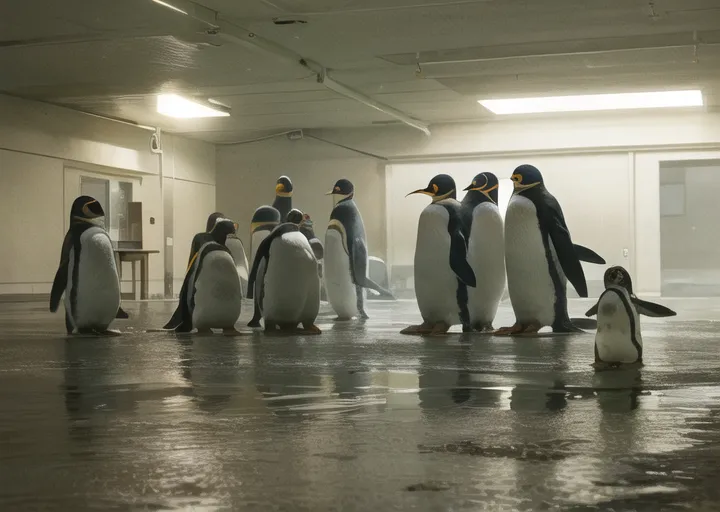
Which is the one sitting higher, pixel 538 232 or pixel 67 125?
pixel 67 125

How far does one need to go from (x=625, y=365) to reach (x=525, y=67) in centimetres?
791

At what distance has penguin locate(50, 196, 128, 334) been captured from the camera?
24.0 feet

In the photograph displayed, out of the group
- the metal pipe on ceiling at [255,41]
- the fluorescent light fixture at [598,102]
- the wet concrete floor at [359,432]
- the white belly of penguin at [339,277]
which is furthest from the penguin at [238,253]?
the wet concrete floor at [359,432]

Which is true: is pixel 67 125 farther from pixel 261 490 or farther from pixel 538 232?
pixel 261 490

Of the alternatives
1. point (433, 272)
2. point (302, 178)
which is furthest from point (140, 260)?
point (433, 272)

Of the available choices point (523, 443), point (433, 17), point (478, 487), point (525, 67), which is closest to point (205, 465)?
point (478, 487)

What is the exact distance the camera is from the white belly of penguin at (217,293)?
728 centimetres

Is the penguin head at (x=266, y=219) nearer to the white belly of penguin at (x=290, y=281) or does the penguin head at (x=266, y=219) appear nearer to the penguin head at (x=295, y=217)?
the penguin head at (x=295, y=217)

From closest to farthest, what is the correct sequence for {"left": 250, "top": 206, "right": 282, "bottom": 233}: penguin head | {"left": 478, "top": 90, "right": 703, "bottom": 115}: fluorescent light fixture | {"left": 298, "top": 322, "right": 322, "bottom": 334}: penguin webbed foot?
{"left": 298, "top": 322, "right": 322, "bottom": 334}: penguin webbed foot < {"left": 250, "top": 206, "right": 282, "bottom": 233}: penguin head < {"left": 478, "top": 90, "right": 703, "bottom": 115}: fluorescent light fixture

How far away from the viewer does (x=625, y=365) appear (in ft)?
15.6

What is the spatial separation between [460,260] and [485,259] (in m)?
0.47

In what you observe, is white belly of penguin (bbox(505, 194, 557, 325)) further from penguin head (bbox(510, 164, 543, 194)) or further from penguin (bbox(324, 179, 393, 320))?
penguin (bbox(324, 179, 393, 320))

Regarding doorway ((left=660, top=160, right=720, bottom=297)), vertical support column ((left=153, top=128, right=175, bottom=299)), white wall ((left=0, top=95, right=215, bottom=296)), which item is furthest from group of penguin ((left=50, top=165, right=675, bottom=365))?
vertical support column ((left=153, top=128, right=175, bottom=299))

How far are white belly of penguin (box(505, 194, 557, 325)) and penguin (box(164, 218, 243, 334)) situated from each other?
2.04 m
